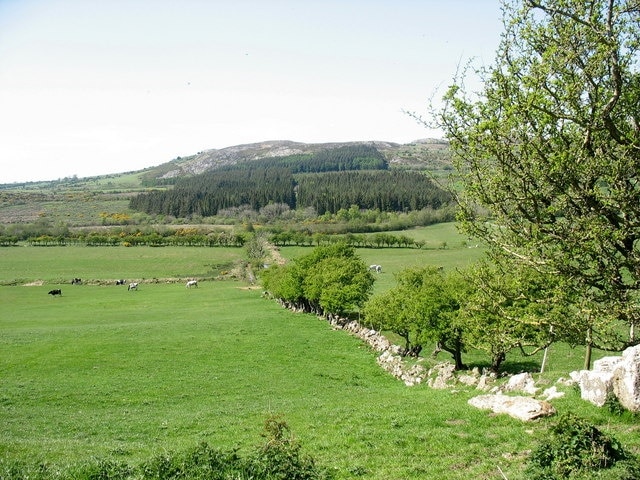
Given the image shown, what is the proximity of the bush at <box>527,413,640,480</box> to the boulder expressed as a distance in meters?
4.19

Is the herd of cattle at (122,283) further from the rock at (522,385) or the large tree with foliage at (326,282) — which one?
the rock at (522,385)

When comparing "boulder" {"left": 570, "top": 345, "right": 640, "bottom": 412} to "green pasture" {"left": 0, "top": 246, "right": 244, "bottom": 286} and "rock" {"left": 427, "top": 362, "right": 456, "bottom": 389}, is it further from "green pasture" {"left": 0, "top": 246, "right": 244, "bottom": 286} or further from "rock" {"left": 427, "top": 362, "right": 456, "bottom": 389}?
"green pasture" {"left": 0, "top": 246, "right": 244, "bottom": 286}

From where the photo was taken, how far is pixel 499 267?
16.4m

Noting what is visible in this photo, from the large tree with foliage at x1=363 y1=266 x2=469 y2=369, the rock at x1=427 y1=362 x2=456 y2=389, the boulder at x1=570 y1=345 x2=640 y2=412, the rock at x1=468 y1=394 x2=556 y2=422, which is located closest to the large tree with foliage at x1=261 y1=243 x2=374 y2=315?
the large tree with foliage at x1=363 y1=266 x2=469 y2=369

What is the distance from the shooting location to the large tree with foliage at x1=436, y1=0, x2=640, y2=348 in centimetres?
1242

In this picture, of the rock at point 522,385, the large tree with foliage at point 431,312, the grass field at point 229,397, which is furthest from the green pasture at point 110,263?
the rock at point 522,385

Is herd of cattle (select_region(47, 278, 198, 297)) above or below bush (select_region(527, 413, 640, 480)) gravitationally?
below

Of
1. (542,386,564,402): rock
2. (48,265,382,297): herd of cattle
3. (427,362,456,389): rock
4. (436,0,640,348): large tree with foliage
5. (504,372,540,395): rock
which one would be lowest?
(48,265,382,297): herd of cattle

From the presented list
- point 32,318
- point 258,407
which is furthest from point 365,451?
point 32,318

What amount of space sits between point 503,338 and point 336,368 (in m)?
28.5

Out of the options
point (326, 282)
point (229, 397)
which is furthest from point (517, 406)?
point (326, 282)

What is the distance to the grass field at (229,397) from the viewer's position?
16047mm

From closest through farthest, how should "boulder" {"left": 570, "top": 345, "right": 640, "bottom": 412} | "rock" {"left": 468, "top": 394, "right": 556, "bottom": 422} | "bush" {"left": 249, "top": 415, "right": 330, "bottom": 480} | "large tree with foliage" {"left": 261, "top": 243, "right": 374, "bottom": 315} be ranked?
"bush" {"left": 249, "top": 415, "right": 330, "bottom": 480} → "boulder" {"left": 570, "top": 345, "right": 640, "bottom": 412} → "rock" {"left": 468, "top": 394, "right": 556, "bottom": 422} → "large tree with foliage" {"left": 261, "top": 243, "right": 374, "bottom": 315}

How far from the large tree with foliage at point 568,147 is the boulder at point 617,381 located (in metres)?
3.20
